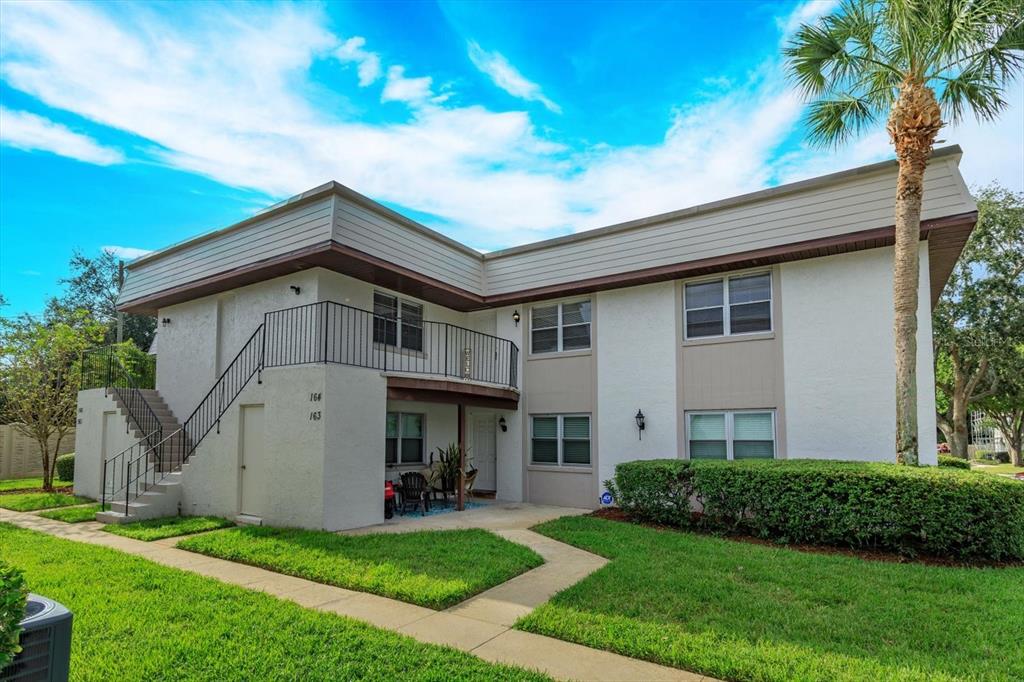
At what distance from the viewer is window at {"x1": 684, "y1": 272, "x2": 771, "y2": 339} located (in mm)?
11953

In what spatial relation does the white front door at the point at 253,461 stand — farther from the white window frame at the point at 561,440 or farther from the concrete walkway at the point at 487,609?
the white window frame at the point at 561,440

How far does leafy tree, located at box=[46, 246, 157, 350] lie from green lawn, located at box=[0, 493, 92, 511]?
61.5ft

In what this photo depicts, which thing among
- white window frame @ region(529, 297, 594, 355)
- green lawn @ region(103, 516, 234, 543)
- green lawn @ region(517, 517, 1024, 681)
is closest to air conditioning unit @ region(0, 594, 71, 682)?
green lawn @ region(517, 517, 1024, 681)

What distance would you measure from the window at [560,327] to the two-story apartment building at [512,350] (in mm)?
53

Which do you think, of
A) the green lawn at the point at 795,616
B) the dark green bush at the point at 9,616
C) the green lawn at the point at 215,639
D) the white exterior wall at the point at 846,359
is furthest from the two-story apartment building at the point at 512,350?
the dark green bush at the point at 9,616

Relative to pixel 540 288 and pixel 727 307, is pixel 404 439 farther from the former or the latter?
pixel 727 307

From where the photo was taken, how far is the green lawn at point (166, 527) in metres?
9.52

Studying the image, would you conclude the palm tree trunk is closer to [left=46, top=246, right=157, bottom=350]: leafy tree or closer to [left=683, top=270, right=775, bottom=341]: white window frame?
[left=683, top=270, right=775, bottom=341]: white window frame

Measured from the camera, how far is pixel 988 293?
23.3 m

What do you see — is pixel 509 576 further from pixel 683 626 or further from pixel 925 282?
pixel 925 282

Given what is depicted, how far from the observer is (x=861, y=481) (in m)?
8.57

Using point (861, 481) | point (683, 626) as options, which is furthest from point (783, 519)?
point (683, 626)

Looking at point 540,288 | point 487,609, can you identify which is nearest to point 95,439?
point 540,288

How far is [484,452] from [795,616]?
34.1 ft
